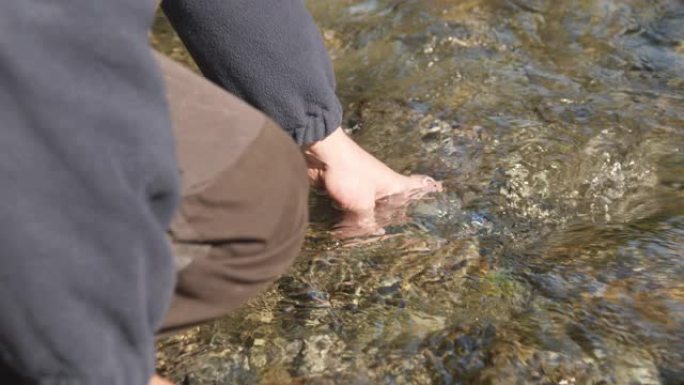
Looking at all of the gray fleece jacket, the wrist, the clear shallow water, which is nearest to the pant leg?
the gray fleece jacket

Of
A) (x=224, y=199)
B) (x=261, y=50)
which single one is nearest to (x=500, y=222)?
(x=261, y=50)

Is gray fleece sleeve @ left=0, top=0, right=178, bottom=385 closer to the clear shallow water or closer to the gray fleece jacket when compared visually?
the gray fleece jacket

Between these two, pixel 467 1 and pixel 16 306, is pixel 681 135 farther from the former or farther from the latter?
pixel 16 306

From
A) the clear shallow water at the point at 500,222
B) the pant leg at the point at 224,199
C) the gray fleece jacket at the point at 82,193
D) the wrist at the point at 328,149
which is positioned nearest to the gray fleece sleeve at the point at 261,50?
the wrist at the point at 328,149

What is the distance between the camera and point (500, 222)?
245cm

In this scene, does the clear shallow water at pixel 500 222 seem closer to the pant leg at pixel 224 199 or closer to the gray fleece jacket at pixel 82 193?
the pant leg at pixel 224 199

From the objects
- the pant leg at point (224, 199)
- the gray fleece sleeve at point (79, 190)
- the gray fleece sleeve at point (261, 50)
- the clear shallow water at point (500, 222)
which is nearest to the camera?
the gray fleece sleeve at point (79, 190)

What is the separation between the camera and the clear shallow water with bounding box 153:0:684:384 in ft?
6.31

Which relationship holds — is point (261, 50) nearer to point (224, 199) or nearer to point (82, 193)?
point (224, 199)

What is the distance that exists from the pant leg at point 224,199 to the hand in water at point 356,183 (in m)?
0.91

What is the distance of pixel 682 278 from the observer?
6.77ft

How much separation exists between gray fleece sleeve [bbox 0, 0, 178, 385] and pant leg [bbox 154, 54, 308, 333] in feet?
0.25

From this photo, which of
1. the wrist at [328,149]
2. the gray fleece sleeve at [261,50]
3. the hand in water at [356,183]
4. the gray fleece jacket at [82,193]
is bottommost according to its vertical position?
the hand in water at [356,183]

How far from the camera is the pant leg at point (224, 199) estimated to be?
1.30m
